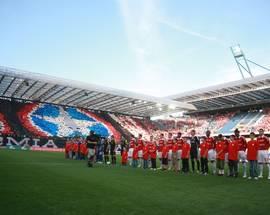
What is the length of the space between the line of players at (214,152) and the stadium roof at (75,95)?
67.1ft

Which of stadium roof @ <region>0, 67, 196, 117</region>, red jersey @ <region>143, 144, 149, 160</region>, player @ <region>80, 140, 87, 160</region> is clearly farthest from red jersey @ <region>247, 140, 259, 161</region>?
stadium roof @ <region>0, 67, 196, 117</region>

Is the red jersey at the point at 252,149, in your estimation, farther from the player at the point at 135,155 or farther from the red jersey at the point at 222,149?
the player at the point at 135,155

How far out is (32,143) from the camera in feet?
125

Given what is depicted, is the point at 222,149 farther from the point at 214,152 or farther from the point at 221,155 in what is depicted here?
the point at 214,152

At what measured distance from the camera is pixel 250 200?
23.0 ft

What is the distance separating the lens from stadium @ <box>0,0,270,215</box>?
6469 millimetres

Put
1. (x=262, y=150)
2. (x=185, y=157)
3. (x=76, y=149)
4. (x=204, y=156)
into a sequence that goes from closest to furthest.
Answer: (x=262, y=150)
(x=204, y=156)
(x=185, y=157)
(x=76, y=149)

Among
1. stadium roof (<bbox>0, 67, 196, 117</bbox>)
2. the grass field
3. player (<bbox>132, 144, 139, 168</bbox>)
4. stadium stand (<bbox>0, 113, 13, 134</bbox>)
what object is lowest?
the grass field

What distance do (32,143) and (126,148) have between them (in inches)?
826

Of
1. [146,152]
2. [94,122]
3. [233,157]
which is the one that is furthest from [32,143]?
[233,157]

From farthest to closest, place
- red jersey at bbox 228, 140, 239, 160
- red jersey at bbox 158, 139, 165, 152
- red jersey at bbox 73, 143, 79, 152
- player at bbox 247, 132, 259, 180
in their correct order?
red jersey at bbox 73, 143, 79, 152 < red jersey at bbox 158, 139, 165, 152 < red jersey at bbox 228, 140, 239, 160 < player at bbox 247, 132, 259, 180

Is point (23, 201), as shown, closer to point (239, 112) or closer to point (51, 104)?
point (51, 104)

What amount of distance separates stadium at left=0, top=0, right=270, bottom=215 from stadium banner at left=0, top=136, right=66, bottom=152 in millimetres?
117

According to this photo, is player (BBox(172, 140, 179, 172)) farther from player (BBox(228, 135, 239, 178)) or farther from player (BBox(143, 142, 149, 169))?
player (BBox(228, 135, 239, 178))
